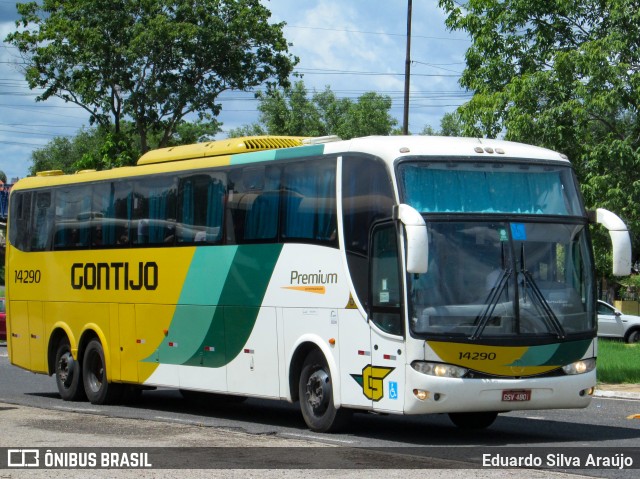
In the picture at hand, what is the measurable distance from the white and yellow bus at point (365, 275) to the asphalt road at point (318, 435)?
1.65 feet

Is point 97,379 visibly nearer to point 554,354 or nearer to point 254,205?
point 254,205

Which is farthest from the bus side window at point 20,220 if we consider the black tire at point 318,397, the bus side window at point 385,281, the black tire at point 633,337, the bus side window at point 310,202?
the black tire at point 633,337

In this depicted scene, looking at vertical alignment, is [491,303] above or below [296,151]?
below

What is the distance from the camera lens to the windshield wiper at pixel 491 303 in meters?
13.0

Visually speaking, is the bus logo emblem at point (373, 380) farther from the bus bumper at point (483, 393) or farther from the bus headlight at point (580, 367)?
the bus headlight at point (580, 367)

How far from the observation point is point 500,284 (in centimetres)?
1324

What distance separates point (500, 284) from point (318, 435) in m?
2.73

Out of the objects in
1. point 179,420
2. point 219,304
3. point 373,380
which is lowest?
point 179,420

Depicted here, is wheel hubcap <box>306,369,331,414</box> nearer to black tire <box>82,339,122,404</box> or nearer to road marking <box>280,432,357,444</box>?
road marking <box>280,432,357,444</box>

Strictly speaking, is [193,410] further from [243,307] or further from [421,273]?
[421,273]

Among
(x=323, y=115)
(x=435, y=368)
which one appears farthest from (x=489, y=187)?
(x=323, y=115)

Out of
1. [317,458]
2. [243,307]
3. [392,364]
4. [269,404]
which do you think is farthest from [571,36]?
[317,458]

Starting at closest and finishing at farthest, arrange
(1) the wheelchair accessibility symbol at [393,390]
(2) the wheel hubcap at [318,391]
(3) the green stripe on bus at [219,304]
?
(1) the wheelchair accessibility symbol at [393,390]
(2) the wheel hubcap at [318,391]
(3) the green stripe on bus at [219,304]

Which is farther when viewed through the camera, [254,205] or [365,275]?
[254,205]
